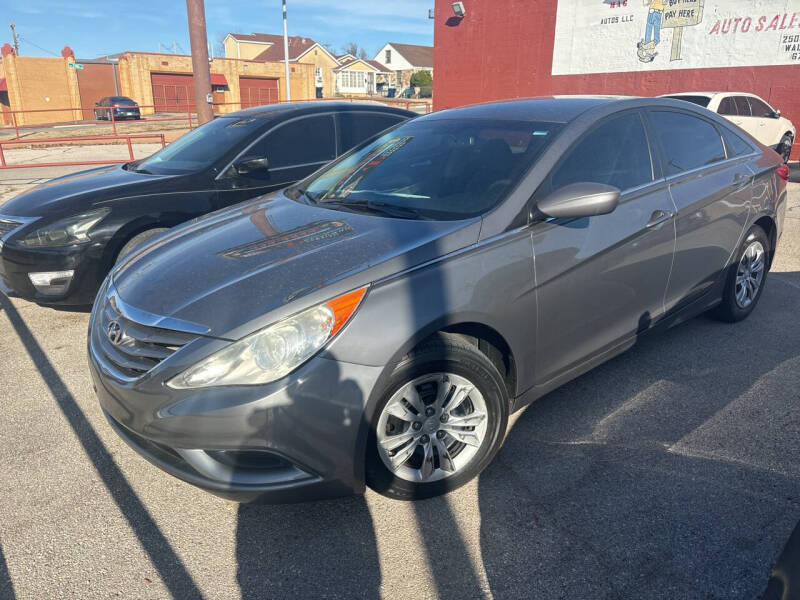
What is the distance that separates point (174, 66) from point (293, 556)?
53197mm

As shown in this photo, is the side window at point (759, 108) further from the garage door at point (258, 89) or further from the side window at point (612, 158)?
the garage door at point (258, 89)

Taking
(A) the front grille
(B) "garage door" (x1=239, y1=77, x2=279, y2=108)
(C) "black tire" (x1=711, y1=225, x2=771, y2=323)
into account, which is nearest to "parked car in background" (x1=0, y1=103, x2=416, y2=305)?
(A) the front grille

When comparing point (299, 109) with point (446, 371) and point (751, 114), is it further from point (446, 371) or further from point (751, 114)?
point (751, 114)

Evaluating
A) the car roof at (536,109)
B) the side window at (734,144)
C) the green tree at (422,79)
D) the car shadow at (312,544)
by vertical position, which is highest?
the green tree at (422,79)

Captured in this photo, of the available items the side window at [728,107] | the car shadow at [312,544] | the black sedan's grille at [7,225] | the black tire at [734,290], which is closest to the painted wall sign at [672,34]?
the side window at [728,107]

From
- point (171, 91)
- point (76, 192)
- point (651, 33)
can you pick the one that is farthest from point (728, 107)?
point (171, 91)

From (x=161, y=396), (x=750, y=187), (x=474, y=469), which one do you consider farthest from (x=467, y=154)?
(x=750, y=187)

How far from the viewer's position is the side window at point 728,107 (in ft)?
38.9

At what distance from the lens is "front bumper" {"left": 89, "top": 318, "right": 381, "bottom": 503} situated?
2172mm

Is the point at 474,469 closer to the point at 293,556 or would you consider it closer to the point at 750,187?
the point at 293,556

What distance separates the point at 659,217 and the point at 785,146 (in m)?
13.0

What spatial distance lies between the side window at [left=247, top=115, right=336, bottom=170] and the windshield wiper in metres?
2.25

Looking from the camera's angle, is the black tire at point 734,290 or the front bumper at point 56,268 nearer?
the black tire at point 734,290

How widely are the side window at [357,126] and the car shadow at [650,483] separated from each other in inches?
134
